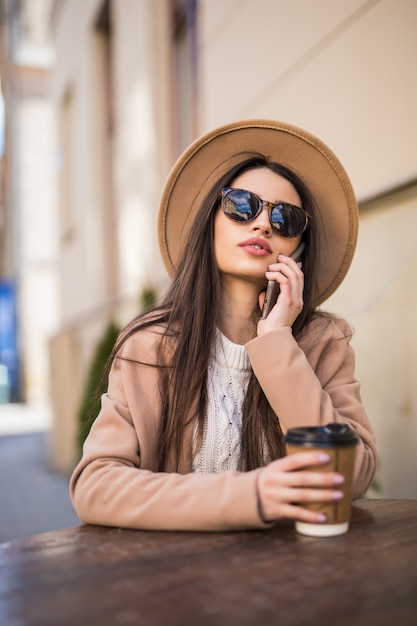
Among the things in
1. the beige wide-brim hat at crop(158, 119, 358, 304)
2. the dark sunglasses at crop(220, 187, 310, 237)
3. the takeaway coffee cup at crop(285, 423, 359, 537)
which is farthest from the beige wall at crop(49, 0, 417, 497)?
the takeaway coffee cup at crop(285, 423, 359, 537)

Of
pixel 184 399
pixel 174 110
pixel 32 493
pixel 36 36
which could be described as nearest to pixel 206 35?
pixel 174 110

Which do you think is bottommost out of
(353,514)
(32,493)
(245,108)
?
(32,493)

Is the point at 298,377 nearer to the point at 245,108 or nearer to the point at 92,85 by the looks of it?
the point at 245,108

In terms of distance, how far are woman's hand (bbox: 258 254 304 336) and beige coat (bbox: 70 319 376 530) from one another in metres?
0.09

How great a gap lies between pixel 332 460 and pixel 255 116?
9.95 feet

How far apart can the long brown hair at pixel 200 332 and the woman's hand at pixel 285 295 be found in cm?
15

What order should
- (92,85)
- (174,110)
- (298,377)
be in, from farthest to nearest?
(92,85), (174,110), (298,377)

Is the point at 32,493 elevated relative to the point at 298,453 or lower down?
lower down

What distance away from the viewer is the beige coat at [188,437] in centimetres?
121

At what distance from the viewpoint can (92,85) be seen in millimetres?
8383

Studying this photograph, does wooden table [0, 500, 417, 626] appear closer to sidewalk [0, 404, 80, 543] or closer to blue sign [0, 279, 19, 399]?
sidewalk [0, 404, 80, 543]

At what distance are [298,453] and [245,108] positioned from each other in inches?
125

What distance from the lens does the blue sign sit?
56.6 ft

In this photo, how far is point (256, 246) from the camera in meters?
1.79
